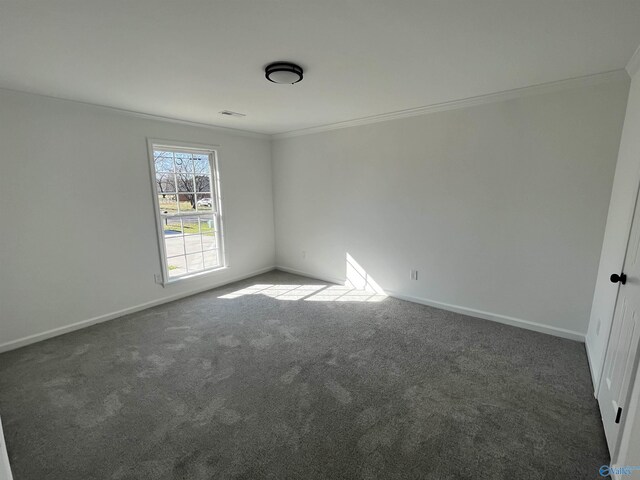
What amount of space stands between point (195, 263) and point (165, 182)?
48.6 inches

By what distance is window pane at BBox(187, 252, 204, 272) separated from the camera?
4305mm

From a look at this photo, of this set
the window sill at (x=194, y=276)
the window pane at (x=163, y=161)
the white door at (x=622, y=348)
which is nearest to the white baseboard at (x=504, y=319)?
the white door at (x=622, y=348)

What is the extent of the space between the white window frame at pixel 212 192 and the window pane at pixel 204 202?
73mm

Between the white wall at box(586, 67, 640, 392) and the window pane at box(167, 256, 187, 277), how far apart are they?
4.55 meters

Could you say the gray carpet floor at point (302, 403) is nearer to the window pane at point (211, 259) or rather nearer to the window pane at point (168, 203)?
the window pane at point (211, 259)

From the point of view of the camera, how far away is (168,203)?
3939mm

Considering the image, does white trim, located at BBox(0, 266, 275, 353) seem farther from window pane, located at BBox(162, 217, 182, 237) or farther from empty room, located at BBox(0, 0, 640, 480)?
window pane, located at BBox(162, 217, 182, 237)

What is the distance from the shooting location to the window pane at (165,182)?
381 cm

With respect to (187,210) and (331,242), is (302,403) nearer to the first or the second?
(331,242)

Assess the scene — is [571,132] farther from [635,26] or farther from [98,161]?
[98,161]

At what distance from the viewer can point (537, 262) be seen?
2.93 meters

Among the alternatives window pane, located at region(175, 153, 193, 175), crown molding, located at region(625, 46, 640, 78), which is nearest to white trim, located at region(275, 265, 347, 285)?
window pane, located at region(175, 153, 193, 175)

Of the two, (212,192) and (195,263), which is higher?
(212,192)


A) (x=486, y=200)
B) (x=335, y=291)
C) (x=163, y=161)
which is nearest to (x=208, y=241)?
(x=163, y=161)
